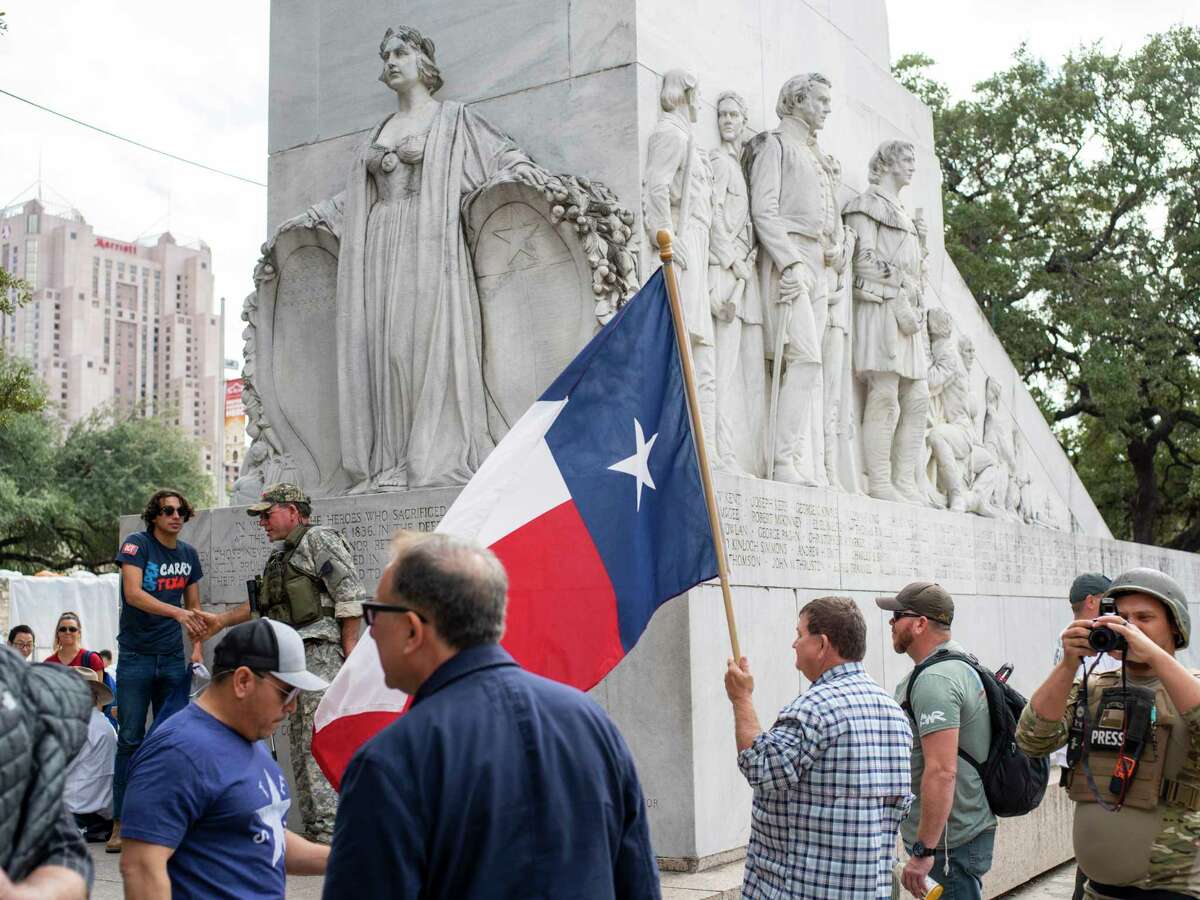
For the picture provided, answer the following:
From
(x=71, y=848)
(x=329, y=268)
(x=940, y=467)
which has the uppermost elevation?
(x=329, y=268)

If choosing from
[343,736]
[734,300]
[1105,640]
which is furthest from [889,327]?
[343,736]

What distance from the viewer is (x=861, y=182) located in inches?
502

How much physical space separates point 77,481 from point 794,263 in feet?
108

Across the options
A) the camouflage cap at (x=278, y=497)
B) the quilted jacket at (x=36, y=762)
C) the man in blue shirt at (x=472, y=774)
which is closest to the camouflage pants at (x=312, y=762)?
the camouflage cap at (x=278, y=497)

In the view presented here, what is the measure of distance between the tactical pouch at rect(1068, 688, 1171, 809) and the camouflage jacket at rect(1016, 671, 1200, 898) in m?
0.02

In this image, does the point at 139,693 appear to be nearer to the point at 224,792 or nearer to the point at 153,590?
the point at 153,590

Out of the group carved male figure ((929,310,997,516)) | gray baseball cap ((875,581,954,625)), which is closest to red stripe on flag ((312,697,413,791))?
gray baseball cap ((875,581,954,625))

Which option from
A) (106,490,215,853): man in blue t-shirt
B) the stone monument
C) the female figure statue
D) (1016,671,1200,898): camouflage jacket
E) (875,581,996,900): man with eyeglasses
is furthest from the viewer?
the female figure statue

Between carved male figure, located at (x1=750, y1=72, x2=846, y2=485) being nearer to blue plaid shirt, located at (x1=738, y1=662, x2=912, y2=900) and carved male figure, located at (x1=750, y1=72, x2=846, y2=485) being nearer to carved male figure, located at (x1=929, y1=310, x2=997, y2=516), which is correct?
carved male figure, located at (x1=929, y1=310, x2=997, y2=516)

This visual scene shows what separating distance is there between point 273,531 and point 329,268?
356 cm

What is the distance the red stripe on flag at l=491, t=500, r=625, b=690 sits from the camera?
4379mm

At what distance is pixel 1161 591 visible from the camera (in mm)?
4344

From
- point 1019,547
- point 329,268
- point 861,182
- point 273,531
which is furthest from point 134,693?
point 1019,547

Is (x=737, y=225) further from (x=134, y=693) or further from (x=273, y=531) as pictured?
(x=134, y=693)
